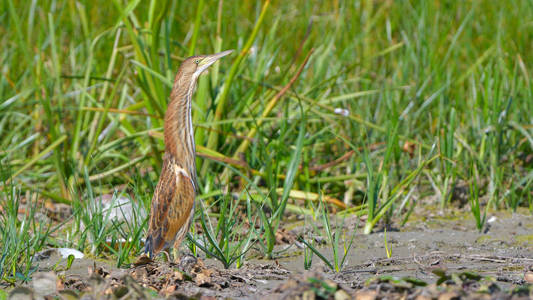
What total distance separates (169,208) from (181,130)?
15.4 inches

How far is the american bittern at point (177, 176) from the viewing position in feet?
11.2

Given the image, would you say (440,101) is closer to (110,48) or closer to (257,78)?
(257,78)

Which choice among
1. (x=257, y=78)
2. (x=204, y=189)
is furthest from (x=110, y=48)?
(x=204, y=189)

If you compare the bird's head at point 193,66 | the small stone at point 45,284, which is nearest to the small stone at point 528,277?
the bird's head at point 193,66

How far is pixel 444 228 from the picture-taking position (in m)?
4.56

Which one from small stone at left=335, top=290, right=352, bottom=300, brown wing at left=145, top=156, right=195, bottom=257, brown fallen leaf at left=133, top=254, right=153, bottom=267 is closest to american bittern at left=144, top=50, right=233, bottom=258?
brown wing at left=145, top=156, right=195, bottom=257

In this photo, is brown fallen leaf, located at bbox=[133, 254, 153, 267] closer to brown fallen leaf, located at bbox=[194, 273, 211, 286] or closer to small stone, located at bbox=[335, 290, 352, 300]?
brown fallen leaf, located at bbox=[194, 273, 211, 286]

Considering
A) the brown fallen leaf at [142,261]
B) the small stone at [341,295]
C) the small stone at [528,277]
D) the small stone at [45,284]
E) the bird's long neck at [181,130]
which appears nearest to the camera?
the small stone at [341,295]

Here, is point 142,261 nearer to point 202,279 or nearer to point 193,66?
point 202,279

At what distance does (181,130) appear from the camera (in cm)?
355

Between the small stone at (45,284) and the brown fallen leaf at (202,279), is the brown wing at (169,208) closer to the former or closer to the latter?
the brown fallen leaf at (202,279)

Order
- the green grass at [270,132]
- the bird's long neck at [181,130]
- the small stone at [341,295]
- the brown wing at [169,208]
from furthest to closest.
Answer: the green grass at [270,132] → the bird's long neck at [181,130] → the brown wing at [169,208] → the small stone at [341,295]

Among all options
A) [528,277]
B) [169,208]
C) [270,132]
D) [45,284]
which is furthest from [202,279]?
[270,132]

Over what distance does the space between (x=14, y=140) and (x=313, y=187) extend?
2.36 meters
